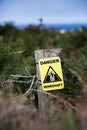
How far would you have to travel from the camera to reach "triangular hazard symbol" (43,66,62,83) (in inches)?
171

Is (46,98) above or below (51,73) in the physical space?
below

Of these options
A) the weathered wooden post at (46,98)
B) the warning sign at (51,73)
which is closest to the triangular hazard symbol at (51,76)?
the warning sign at (51,73)

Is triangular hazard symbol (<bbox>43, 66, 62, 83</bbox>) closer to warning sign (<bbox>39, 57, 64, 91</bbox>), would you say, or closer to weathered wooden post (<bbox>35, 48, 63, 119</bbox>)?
warning sign (<bbox>39, 57, 64, 91</bbox>)

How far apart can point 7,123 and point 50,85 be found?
4.17 feet

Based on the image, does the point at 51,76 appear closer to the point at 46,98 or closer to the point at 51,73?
the point at 51,73

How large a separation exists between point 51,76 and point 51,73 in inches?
1.2

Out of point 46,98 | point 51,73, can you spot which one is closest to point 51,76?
point 51,73

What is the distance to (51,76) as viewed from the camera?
4.35m

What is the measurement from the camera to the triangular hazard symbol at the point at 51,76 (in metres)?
4.35

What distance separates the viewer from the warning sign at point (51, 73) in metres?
4.35

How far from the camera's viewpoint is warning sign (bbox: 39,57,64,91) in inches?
171

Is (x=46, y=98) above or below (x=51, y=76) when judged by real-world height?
below

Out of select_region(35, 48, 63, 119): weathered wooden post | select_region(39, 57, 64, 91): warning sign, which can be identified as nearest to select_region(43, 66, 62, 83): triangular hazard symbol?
select_region(39, 57, 64, 91): warning sign

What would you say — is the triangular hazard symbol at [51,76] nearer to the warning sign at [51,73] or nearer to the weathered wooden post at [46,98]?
the warning sign at [51,73]
